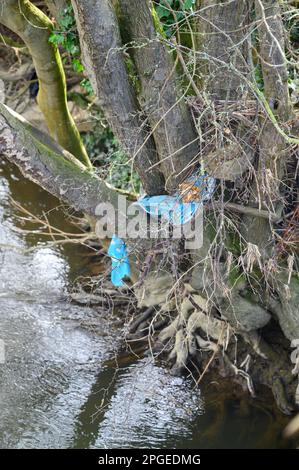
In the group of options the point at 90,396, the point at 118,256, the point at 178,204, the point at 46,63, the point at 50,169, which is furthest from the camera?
the point at 46,63

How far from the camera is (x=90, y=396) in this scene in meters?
6.43

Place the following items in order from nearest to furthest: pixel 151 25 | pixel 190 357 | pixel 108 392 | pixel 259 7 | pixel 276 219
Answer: pixel 259 7
pixel 151 25
pixel 276 219
pixel 108 392
pixel 190 357

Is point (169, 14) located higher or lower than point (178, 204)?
higher

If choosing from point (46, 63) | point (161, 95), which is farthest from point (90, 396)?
point (46, 63)

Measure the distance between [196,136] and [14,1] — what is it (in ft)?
8.44

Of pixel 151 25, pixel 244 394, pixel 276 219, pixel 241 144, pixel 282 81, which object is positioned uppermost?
pixel 151 25

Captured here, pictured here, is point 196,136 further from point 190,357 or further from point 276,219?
point 190,357

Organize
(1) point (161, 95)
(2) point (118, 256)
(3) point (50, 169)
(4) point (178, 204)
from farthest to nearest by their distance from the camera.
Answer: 1. (2) point (118, 256)
2. (3) point (50, 169)
3. (4) point (178, 204)
4. (1) point (161, 95)

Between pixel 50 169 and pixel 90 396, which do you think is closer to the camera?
pixel 50 169

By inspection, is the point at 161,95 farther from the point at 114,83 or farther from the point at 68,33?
the point at 68,33

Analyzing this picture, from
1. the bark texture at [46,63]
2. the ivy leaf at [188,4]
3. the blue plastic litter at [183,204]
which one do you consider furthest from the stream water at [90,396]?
the ivy leaf at [188,4]

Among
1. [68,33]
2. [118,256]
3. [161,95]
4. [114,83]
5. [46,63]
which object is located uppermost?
[68,33]
